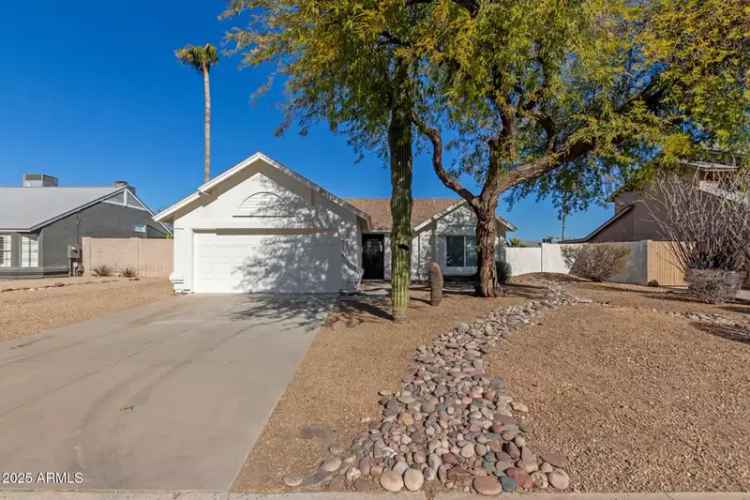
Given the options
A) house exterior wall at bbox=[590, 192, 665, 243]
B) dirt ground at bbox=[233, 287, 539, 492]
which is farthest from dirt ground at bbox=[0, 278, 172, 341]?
house exterior wall at bbox=[590, 192, 665, 243]

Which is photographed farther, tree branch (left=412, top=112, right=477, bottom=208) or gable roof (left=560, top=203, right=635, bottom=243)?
gable roof (left=560, top=203, right=635, bottom=243)

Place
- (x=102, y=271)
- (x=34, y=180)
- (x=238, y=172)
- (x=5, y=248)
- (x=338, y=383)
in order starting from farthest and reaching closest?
(x=34, y=180), (x=102, y=271), (x=5, y=248), (x=238, y=172), (x=338, y=383)

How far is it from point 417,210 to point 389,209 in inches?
63.2

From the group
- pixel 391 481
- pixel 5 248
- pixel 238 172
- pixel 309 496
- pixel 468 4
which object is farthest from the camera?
pixel 5 248

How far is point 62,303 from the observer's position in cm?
962

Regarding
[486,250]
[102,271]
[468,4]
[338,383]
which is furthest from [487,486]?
[102,271]

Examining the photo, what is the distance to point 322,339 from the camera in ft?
19.8

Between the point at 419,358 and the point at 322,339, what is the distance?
201cm

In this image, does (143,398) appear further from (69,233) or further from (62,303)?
(69,233)

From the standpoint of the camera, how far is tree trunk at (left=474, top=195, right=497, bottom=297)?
30.9 feet

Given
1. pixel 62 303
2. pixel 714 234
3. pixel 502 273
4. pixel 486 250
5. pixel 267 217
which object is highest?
pixel 267 217

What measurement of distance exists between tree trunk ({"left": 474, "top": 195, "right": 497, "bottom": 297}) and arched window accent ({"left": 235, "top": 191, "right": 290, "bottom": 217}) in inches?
256

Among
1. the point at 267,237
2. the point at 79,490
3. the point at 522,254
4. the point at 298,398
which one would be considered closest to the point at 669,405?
the point at 298,398

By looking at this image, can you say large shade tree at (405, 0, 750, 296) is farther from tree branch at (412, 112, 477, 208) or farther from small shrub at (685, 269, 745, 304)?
small shrub at (685, 269, 745, 304)
